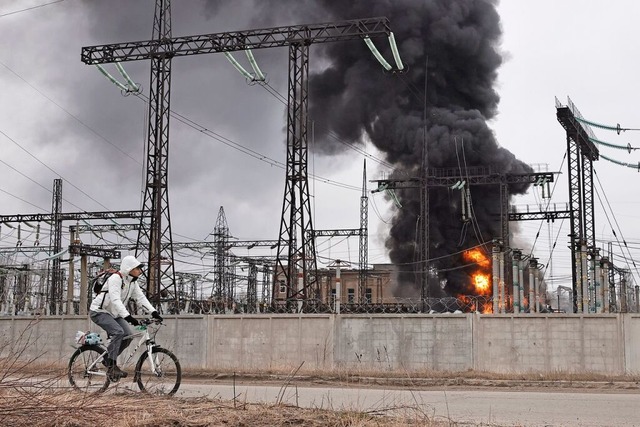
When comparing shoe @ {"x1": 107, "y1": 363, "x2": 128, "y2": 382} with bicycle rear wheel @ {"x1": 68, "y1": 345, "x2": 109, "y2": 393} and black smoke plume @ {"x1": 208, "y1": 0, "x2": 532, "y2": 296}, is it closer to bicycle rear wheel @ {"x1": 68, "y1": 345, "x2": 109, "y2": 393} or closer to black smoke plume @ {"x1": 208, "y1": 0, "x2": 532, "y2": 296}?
bicycle rear wheel @ {"x1": 68, "y1": 345, "x2": 109, "y2": 393}

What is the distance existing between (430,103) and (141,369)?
55.2m

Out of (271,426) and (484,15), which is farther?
(484,15)

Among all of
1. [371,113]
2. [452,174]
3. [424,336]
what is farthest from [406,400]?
[371,113]

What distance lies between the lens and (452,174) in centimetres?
5944

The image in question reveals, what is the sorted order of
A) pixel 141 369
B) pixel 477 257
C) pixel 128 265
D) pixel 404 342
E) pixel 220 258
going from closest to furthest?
pixel 141 369, pixel 128 265, pixel 404 342, pixel 477 257, pixel 220 258

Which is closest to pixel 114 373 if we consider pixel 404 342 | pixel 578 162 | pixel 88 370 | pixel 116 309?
pixel 88 370

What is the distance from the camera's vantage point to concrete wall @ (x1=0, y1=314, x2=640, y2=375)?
22.1 meters

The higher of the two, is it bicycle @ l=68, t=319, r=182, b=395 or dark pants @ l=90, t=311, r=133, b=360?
dark pants @ l=90, t=311, r=133, b=360

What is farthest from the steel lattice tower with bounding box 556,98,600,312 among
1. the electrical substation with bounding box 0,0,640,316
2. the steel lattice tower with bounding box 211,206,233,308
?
the steel lattice tower with bounding box 211,206,233,308

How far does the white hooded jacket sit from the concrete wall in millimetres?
11419

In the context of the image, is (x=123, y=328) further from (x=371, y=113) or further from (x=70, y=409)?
(x=371, y=113)

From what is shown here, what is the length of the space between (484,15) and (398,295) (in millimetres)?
25285

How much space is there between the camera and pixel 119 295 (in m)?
10.3

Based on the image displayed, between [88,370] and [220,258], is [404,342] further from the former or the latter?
[220,258]
